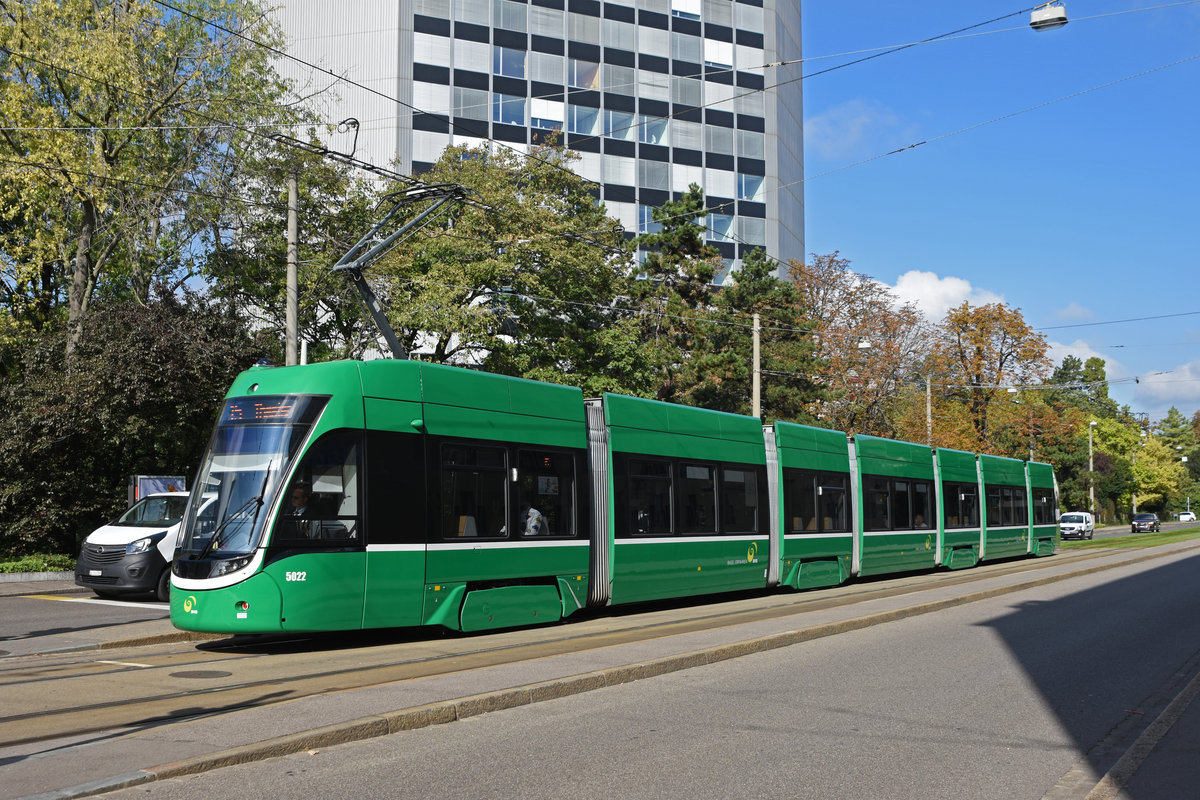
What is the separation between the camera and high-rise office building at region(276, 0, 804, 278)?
61906 millimetres

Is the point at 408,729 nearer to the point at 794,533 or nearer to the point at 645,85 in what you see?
the point at 794,533

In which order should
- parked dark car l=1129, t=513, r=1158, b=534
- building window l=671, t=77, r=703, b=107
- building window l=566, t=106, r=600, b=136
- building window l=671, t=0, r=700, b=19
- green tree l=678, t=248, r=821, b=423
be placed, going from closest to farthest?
green tree l=678, t=248, r=821, b=423
building window l=566, t=106, r=600, b=136
building window l=671, t=77, r=703, b=107
building window l=671, t=0, r=700, b=19
parked dark car l=1129, t=513, r=1158, b=534

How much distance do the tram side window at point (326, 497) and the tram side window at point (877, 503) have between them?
14536 millimetres

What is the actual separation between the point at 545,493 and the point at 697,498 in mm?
3987

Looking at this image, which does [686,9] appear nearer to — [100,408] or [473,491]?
[100,408]

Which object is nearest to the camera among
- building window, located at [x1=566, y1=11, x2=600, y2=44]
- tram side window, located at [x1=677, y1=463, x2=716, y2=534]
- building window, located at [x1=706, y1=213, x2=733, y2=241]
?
tram side window, located at [x1=677, y1=463, x2=716, y2=534]

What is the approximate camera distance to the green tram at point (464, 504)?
1118 centimetres

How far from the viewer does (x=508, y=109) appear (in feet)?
211

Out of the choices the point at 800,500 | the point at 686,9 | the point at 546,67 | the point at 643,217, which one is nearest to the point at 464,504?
the point at 800,500

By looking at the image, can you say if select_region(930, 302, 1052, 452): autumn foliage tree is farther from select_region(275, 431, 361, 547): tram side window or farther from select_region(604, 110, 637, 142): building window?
select_region(275, 431, 361, 547): tram side window

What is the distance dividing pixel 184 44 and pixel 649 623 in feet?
74.6

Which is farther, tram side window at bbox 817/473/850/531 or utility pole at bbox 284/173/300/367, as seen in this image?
tram side window at bbox 817/473/850/531

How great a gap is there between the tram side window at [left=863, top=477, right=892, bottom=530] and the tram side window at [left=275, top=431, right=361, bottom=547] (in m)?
14.5

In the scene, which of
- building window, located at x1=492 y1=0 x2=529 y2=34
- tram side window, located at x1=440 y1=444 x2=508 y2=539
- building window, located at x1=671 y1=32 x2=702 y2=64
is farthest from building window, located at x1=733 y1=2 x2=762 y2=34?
tram side window, located at x1=440 y1=444 x2=508 y2=539
